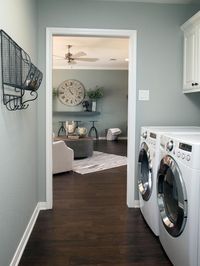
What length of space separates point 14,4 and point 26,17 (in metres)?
0.45

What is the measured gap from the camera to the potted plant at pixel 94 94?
9156mm

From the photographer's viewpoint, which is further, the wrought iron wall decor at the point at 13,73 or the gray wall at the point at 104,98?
the gray wall at the point at 104,98

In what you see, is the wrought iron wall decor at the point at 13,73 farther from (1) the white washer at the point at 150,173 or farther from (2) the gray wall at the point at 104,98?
(2) the gray wall at the point at 104,98

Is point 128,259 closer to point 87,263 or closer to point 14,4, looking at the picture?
point 87,263

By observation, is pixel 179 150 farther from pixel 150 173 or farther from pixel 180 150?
pixel 150 173

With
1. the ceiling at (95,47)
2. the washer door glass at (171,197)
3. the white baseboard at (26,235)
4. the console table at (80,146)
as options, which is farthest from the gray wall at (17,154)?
the console table at (80,146)

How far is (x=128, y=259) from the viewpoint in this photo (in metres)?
2.09

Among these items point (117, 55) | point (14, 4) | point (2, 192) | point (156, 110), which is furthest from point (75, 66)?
point (2, 192)

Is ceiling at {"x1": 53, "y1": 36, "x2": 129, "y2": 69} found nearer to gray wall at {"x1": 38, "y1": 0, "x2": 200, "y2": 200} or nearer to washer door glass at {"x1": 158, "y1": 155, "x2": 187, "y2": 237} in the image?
gray wall at {"x1": 38, "y1": 0, "x2": 200, "y2": 200}

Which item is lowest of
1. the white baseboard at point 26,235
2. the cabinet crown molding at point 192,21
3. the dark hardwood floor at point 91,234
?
the dark hardwood floor at point 91,234

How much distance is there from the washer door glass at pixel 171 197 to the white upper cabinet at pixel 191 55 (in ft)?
3.73

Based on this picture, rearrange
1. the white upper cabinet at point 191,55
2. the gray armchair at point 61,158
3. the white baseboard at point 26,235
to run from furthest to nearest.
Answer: the gray armchair at point 61,158, the white upper cabinet at point 191,55, the white baseboard at point 26,235

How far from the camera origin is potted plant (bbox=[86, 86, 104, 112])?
9156 millimetres

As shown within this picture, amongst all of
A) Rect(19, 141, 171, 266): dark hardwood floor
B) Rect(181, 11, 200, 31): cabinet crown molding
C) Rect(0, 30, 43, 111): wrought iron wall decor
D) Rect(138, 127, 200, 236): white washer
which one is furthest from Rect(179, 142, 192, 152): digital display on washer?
Rect(181, 11, 200, 31): cabinet crown molding
